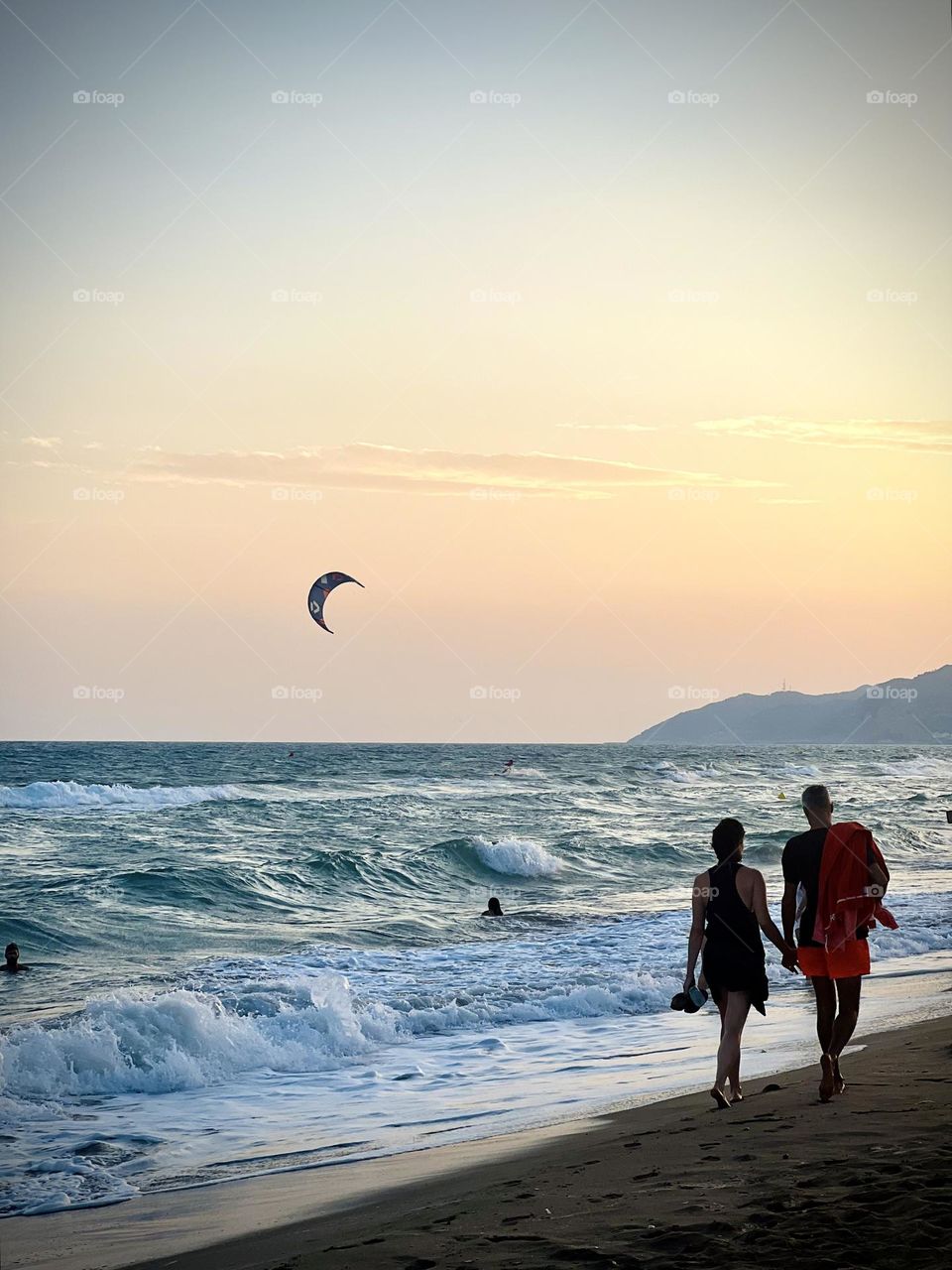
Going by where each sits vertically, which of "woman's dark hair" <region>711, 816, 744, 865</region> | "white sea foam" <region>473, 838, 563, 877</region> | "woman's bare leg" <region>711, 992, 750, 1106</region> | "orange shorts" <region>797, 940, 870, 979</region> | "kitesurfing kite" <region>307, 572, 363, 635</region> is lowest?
"white sea foam" <region>473, 838, 563, 877</region>

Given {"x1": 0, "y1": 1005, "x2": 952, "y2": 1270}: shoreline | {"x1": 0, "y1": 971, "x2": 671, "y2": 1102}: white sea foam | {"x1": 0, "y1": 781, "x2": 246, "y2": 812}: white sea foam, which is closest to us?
{"x1": 0, "y1": 1005, "x2": 952, "y2": 1270}: shoreline

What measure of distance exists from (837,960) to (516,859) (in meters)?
19.9

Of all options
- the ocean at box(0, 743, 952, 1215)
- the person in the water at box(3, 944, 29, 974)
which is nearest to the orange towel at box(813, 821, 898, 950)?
the ocean at box(0, 743, 952, 1215)

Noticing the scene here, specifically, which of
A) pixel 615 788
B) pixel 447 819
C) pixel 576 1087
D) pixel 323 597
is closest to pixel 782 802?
pixel 615 788

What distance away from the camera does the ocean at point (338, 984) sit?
25.5 feet

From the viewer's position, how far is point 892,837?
31.7 metres

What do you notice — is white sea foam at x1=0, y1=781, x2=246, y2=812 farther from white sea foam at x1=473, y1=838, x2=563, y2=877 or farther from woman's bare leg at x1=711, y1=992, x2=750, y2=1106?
woman's bare leg at x1=711, y1=992, x2=750, y2=1106

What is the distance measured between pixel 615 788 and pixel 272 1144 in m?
45.4

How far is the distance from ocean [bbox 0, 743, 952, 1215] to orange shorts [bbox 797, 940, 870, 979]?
2262mm

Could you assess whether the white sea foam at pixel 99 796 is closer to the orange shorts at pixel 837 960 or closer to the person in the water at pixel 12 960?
the person in the water at pixel 12 960

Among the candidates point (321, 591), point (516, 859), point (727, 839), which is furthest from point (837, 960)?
point (321, 591)

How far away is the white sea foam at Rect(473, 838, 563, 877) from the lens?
25328mm

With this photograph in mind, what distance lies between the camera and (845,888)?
20.3 feet

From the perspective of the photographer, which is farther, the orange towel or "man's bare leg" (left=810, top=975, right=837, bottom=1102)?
"man's bare leg" (left=810, top=975, right=837, bottom=1102)
